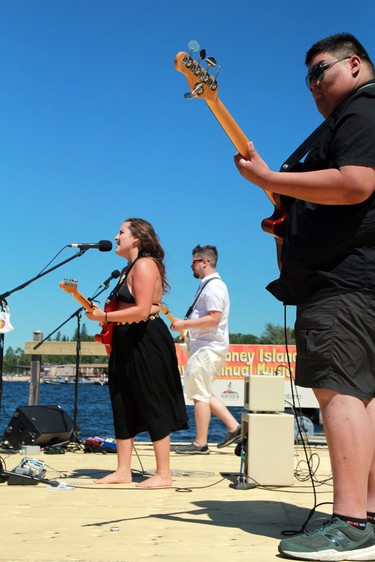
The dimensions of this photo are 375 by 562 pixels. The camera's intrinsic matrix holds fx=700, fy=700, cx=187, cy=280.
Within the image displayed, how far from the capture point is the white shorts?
23.1 feet

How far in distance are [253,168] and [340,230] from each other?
0.40m

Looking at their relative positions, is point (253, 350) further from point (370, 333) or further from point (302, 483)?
point (370, 333)

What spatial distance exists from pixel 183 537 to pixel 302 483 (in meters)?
2.35

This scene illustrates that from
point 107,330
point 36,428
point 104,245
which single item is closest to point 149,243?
point 107,330

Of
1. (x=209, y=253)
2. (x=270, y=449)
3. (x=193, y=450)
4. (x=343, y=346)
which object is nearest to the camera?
(x=343, y=346)

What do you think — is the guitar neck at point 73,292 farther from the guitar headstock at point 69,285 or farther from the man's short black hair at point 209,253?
the man's short black hair at point 209,253

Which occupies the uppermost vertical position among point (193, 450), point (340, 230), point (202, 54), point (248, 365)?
point (202, 54)

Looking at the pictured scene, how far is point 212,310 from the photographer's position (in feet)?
22.5

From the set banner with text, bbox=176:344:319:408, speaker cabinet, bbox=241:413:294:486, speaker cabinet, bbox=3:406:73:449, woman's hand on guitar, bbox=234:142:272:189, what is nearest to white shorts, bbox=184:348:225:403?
speaker cabinet, bbox=3:406:73:449

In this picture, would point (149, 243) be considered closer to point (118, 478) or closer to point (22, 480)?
point (118, 478)

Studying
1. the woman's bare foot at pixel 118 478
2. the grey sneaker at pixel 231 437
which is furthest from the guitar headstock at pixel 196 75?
the grey sneaker at pixel 231 437

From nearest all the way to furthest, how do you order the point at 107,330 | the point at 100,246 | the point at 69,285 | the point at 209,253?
the point at 107,330, the point at 69,285, the point at 100,246, the point at 209,253

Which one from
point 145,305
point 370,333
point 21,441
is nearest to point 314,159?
point 370,333

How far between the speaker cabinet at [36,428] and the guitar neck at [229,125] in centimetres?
487
